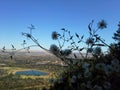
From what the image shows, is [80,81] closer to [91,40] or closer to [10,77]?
[91,40]

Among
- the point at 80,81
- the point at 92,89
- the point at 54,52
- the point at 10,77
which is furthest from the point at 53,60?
the point at 10,77

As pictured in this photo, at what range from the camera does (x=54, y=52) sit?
468 cm

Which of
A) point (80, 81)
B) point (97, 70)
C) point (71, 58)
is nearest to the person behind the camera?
point (97, 70)

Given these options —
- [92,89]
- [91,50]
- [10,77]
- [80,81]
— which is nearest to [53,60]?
[91,50]

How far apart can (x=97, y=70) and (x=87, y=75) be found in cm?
15

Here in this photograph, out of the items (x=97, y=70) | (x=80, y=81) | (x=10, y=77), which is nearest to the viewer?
(x=97, y=70)

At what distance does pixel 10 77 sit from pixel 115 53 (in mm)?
110970

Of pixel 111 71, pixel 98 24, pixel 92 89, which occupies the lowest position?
pixel 92 89

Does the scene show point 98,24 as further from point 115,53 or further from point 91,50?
point 115,53

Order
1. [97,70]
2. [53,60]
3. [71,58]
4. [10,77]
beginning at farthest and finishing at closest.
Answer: [10,77]
[53,60]
[71,58]
[97,70]

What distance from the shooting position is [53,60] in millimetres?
5203

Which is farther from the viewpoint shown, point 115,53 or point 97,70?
point 115,53

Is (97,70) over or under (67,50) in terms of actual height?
under

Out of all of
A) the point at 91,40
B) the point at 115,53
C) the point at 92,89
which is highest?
the point at 91,40
